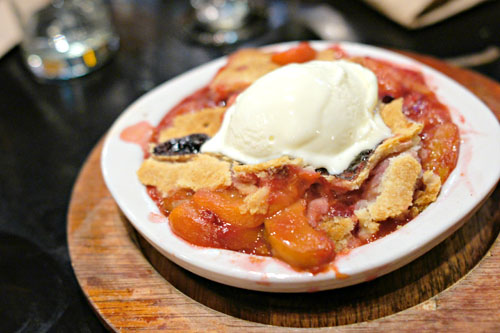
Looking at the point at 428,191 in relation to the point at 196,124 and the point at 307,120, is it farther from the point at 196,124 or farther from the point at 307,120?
the point at 196,124

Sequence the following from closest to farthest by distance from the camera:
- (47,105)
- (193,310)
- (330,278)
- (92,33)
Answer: (330,278)
(193,310)
(47,105)
(92,33)

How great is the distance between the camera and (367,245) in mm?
1226

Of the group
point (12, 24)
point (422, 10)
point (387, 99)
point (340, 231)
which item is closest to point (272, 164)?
point (340, 231)

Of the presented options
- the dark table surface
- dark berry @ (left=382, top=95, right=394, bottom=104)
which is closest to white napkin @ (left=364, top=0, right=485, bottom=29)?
the dark table surface

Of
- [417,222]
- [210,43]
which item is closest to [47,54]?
[210,43]

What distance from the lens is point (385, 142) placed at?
137 cm

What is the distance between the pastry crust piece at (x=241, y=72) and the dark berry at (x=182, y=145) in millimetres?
217

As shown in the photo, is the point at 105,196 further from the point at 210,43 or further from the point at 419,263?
the point at 210,43

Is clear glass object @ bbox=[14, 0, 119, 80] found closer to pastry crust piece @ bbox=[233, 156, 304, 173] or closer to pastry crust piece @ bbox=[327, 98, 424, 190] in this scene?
pastry crust piece @ bbox=[233, 156, 304, 173]

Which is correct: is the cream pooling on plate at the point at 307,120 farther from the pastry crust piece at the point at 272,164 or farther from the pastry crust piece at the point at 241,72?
the pastry crust piece at the point at 241,72

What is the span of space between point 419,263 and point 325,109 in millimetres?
491

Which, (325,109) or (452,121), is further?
(452,121)

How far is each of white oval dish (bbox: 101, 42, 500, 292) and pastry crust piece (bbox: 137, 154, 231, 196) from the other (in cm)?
5

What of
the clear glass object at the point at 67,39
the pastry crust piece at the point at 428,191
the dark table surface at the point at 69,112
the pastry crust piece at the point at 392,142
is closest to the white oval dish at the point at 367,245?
the pastry crust piece at the point at 428,191
